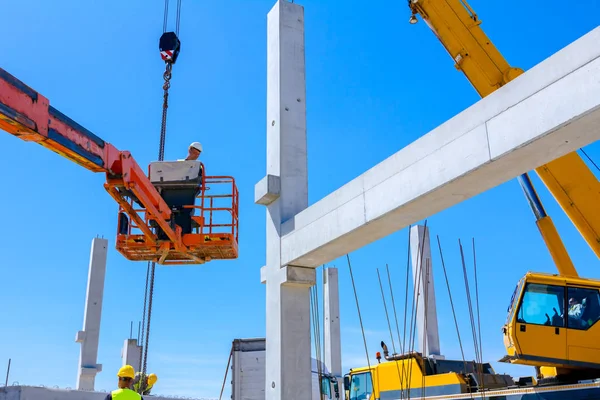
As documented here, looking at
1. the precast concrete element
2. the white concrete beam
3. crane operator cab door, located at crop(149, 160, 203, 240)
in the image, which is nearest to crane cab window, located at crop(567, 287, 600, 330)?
the white concrete beam

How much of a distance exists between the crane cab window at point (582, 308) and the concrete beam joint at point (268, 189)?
533 centimetres

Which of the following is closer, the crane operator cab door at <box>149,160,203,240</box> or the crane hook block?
the crane operator cab door at <box>149,160,203,240</box>

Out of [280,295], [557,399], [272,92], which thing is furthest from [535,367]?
[272,92]

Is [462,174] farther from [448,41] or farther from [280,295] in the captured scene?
[448,41]

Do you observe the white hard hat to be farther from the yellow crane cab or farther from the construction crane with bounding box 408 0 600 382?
the yellow crane cab

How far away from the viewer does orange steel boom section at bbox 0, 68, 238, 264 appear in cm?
723

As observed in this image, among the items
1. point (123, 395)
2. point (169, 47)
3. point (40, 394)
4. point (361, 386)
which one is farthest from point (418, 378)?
point (169, 47)

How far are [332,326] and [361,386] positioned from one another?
322 inches

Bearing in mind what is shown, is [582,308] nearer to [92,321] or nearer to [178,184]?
[178,184]

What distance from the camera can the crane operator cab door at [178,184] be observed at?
44.1 feet

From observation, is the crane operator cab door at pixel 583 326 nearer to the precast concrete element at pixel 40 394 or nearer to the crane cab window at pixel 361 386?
the crane cab window at pixel 361 386

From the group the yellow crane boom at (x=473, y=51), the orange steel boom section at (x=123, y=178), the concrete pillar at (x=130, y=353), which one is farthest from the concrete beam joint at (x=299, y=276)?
the concrete pillar at (x=130, y=353)

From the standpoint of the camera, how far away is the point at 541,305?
997cm

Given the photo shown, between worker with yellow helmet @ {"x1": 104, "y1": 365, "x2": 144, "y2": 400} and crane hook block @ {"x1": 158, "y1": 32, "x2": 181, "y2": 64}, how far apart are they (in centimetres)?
883
